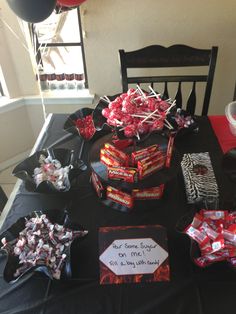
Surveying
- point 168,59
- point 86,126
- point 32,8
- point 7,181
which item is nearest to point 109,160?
point 86,126

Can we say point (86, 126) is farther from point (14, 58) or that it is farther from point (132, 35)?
point (14, 58)

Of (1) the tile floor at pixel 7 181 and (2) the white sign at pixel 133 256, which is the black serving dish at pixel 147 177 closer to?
(2) the white sign at pixel 133 256

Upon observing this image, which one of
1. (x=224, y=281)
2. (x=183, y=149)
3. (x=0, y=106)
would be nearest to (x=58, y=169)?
(x=183, y=149)

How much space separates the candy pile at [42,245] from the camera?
2.65 ft

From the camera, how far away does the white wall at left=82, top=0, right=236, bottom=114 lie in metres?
1.72

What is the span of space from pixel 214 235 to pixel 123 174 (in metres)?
0.31

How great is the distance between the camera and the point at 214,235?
2.67 ft

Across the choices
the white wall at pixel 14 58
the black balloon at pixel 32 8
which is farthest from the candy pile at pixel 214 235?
the white wall at pixel 14 58

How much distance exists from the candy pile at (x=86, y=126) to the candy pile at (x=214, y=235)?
62cm

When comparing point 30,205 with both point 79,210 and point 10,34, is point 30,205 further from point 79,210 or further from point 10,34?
point 10,34

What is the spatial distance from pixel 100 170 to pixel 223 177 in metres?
0.47

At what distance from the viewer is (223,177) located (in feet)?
3.67

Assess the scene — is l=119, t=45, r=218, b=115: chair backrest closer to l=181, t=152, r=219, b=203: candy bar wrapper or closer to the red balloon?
the red balloon

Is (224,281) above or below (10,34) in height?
below
